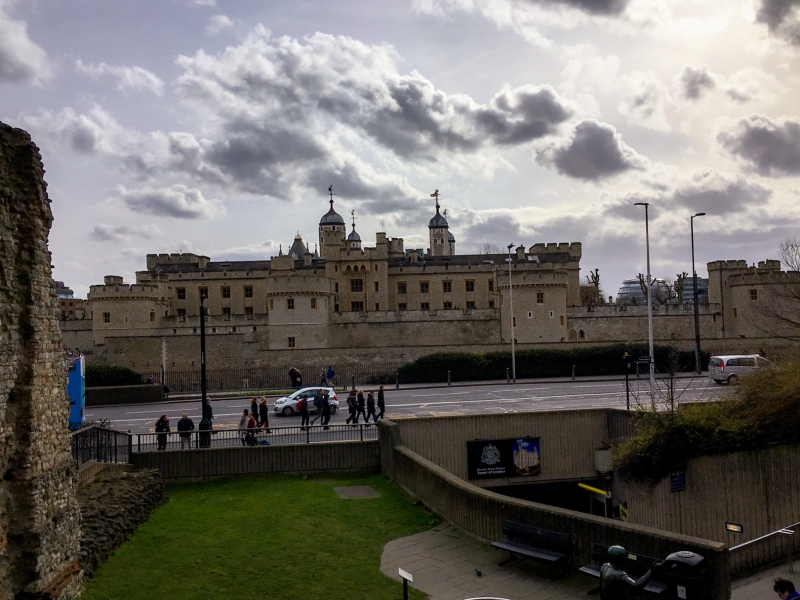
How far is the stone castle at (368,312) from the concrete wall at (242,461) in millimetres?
26473

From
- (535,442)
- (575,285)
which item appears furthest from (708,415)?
(575,285)

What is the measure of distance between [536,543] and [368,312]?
136 ft

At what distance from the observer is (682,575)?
953cm

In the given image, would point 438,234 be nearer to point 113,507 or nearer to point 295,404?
point 295,404

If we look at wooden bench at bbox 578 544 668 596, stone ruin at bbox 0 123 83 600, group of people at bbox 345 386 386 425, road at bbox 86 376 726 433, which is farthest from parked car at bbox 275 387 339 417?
wooden bench at bbox 578 544 668 596

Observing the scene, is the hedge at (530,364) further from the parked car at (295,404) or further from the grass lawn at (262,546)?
the grass lawn at (262,546)

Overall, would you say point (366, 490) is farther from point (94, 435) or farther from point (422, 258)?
point (422, 258)

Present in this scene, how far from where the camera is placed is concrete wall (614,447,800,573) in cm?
1644

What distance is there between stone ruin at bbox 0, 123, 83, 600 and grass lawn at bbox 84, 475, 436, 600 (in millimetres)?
1226

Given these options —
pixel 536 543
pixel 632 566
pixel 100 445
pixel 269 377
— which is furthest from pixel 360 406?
pixel 269 377

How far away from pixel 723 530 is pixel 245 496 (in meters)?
10.9

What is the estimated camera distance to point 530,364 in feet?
145

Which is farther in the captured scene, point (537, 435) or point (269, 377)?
point (269, 377)

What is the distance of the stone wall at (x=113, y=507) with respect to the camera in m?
11.9
